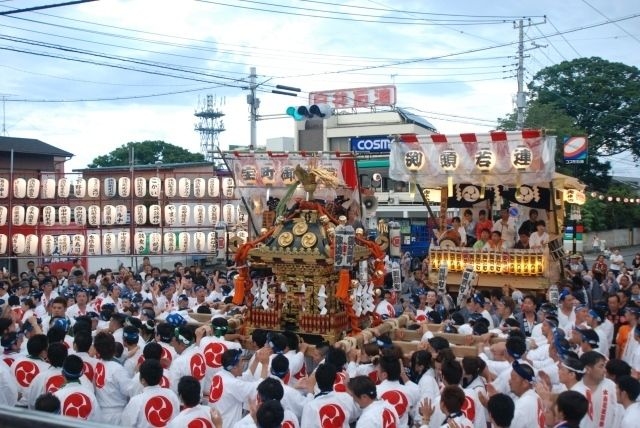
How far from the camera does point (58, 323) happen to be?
846 cm

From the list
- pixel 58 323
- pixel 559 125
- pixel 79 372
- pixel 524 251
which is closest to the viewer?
pixel 79 372

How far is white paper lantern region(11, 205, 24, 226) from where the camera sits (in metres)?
19.1

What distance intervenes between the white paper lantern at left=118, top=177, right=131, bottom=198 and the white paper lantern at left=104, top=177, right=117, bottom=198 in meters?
0.17

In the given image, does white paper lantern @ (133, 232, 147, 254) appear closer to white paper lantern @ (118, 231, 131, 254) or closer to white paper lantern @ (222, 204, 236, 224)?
white paper lantern @ (118, 231, 131, 254)

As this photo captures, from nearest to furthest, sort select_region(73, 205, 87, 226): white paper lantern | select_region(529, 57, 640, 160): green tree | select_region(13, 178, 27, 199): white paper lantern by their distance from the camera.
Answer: select_region(13, 178, 27, 199): white paper lantern → select_region(73, 205, 87, 226): white paper lantern → select_region(529, 57, 640, 160): green tree

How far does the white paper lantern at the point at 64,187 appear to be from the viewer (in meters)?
19.5

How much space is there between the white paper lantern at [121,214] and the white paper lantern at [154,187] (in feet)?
3.13

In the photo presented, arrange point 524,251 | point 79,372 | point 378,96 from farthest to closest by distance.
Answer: point 378,96
point 524,251
point 79,372

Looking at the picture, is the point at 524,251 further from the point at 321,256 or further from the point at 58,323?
the point at 58,323

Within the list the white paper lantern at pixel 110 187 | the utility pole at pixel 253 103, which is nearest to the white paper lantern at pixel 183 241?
the white paper lantern at pixel 110 187

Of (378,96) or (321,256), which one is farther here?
(378,96)

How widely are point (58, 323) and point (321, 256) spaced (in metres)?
3.68

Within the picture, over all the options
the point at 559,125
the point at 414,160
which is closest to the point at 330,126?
the point at 559,125

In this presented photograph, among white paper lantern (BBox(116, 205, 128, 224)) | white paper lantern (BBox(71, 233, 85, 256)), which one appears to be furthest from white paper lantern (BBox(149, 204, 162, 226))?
white paper lantern (BBox(71, 233, 85, 256))
